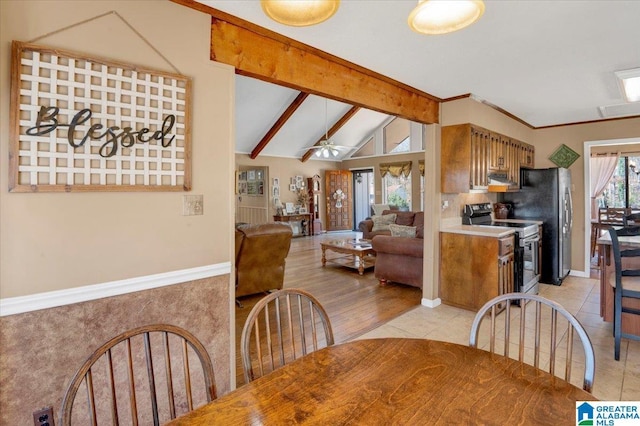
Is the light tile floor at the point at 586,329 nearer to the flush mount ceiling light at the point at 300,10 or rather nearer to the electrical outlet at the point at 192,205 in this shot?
the electrical outlet at the point at 192,205

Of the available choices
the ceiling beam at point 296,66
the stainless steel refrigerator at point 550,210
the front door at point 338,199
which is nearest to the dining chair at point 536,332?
the stainless steel refrigerator at point 550,210

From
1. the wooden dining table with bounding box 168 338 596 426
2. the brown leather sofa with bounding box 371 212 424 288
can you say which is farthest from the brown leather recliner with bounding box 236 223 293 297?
the wooden dining table with bounding box 168 338 596 426

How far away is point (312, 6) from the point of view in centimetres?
118

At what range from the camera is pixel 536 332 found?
1360 millimetres

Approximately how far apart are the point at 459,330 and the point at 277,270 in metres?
2.27

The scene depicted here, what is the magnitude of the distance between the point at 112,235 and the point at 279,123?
281 inches

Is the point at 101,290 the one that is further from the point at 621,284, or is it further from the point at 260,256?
the point at 621,284

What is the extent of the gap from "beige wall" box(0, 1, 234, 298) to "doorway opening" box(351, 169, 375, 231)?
9469 millimetres

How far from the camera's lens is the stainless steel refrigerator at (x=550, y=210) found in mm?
4812

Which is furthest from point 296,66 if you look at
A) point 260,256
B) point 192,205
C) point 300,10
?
point 260,256

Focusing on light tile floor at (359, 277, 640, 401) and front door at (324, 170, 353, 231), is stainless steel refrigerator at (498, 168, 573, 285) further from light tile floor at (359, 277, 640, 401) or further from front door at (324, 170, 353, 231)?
front door at (324, 170, 353, 231)

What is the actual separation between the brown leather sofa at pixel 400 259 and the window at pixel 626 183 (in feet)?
19.0

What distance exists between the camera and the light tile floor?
244 cm

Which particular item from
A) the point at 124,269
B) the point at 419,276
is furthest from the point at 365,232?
the point at 124,269
